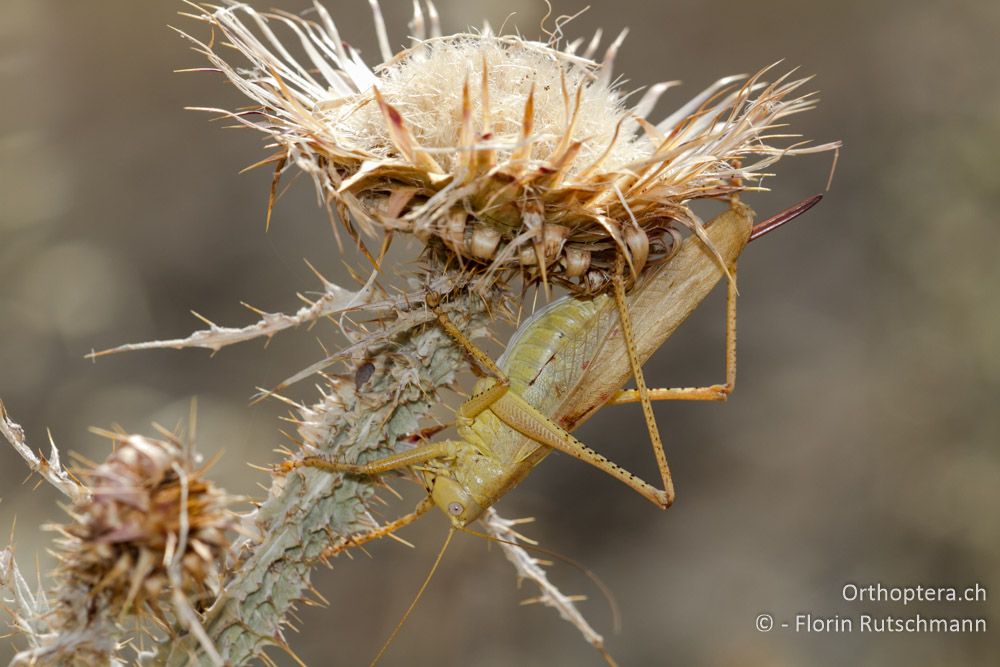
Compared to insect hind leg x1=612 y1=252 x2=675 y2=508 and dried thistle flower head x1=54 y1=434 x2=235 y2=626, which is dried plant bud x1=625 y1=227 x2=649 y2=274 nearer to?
insect hind leg x1=612 y1=252 x2=675 y2=508

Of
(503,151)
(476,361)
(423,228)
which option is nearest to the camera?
(423,228)

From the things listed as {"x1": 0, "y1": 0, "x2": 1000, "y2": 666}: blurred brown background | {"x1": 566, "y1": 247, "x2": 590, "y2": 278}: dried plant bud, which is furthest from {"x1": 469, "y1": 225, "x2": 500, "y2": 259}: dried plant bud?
{"x1": 0, "y1": 0, "x2": 1000, "y2": 666}: blurred brown background

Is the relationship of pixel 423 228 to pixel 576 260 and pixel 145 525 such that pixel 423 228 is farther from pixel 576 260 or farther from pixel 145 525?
pixel 145 525

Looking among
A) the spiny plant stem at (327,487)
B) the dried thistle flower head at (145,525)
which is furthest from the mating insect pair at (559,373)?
the dried thistle flower head at (145,525)

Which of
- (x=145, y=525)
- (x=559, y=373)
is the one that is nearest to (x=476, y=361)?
(x=559, y=373)

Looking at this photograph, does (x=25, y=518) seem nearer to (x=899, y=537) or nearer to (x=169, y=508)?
(x=169, y=508)

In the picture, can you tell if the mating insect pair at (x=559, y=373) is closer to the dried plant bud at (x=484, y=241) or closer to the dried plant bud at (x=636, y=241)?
the dried plant bud at (x=636, y=241)
